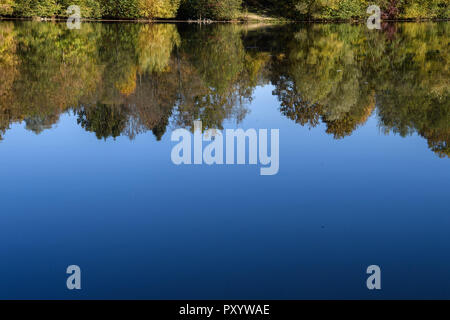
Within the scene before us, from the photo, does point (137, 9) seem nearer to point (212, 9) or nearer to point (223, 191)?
point (212, 9)

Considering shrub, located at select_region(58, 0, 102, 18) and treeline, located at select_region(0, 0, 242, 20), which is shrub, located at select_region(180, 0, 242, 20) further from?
shrub, located at select_region(58, 0, 102, 18)

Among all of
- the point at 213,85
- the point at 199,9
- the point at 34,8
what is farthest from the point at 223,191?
the point at 199,9

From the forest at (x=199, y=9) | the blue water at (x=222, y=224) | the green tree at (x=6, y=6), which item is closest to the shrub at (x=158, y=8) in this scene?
the forest at (x=199, y=9)

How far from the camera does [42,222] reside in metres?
6.69

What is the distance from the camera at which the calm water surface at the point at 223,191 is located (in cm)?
542

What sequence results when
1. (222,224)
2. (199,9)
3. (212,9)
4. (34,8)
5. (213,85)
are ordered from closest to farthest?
(222,224) < (213,85) < (34,8) < (212,9) < (199,9)

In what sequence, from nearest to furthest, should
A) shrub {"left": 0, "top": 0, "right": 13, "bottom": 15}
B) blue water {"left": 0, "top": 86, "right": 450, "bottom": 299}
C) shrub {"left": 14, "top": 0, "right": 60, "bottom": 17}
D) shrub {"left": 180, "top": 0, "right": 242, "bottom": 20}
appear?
blue water {"left": 0, "top": 86, "right": 450, "bottom": 299} → shrub {"left": 0, "top": 0, "right": 13, "bottom": 15} → shrub {"left": 14, "top": 0, "right": 60, "bottom": 17} → shrub {"left": 180, "top": 0, "right": 242, "bottom": 20}

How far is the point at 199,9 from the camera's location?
51.0 m

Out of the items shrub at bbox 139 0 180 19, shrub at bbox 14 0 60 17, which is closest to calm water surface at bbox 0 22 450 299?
shrub at bbox 14 0 60 17

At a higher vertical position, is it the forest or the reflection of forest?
the forest

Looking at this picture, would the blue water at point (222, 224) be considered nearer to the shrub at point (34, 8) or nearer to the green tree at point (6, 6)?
the green tree at point (6, 6)

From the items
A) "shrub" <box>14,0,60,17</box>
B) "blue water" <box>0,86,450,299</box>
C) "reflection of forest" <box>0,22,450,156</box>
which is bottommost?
"blue water" <box>0,86,450,299</box>

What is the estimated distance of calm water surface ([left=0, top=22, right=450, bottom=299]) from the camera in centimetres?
542

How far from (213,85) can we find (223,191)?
877cm
